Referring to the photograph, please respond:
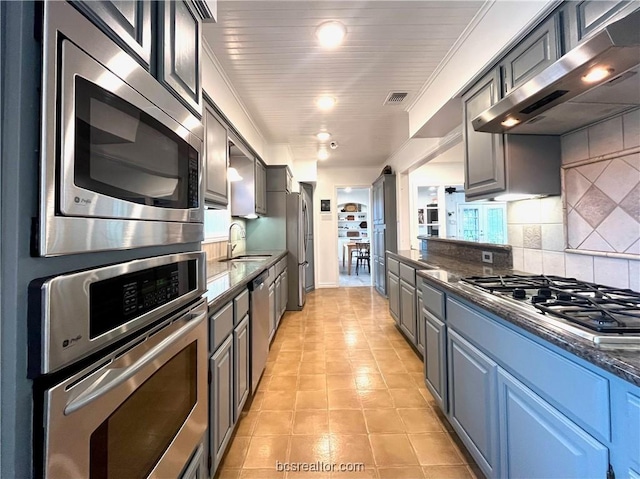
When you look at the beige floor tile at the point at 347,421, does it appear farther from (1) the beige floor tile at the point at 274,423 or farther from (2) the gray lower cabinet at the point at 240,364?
(2) the gray lower cabinet at the point at 240,364

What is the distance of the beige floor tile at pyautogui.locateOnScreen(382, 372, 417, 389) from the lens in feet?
7.49

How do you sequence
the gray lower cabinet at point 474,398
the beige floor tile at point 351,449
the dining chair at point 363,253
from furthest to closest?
the dining chair at point 363,253 → the beige floor tile at point 351,449 → the gray lower cabinet at point 474,398

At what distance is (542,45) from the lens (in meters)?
1.38

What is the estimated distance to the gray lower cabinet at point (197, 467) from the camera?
100 centimetres

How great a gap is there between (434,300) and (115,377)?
1708 mm

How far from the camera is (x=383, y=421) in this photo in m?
1.87

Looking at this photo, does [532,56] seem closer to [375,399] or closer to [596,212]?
[596,212]

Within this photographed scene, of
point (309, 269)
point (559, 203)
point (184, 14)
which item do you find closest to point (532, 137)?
point (559, 203)

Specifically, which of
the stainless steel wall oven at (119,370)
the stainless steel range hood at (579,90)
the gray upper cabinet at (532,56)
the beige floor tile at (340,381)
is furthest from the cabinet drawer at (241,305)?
the gray upper cabinet at (532,56)

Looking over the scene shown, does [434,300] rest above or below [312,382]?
above

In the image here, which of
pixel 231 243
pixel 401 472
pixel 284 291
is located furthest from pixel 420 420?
pixel 231 243

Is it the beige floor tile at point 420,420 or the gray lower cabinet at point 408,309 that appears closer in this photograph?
the beige floor tile at point 420,420

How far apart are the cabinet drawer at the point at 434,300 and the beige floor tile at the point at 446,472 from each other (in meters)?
0.75

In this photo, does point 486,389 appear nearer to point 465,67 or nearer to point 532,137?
point 532,137
